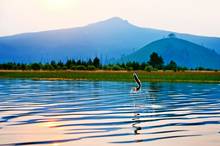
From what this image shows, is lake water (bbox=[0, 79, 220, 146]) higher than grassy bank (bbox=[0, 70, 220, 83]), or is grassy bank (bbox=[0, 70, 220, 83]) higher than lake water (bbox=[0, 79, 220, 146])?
grassy bank (bbox=[0, 70, 220, 83])

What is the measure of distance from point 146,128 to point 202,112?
9.15 m

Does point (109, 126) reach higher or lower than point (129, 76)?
lower

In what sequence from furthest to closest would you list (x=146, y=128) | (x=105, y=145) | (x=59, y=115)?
1. (x=59, y=115)
2. (x=146, y=128)
3. (x=105, y=145)

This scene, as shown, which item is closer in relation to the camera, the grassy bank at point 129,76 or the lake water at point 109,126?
the lake water at point 109,126

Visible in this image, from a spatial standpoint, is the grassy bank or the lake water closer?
the lake water

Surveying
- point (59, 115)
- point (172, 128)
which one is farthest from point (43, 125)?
point (172, 128)

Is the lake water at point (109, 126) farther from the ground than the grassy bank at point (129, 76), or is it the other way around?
the grassy bank at point (129, 76)

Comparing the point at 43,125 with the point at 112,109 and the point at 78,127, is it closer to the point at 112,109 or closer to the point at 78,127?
the point at 78,127

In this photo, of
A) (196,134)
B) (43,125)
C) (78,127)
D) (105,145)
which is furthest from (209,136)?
(43,125)

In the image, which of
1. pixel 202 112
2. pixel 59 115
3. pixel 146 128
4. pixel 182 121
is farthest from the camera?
pixel 202 112

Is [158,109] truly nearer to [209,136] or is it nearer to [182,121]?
[182,121]

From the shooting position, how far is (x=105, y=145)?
58.1 feet

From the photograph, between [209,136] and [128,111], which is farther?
[128,111]

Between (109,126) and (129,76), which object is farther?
(129,76)
